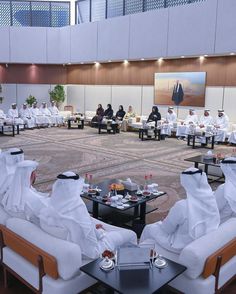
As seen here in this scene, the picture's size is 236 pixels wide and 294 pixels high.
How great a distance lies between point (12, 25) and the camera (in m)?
19.2

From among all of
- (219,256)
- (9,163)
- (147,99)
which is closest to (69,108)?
(147,99)

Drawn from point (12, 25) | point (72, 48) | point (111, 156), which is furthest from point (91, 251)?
point (12, 25)

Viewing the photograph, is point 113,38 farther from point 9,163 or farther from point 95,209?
point 9,163

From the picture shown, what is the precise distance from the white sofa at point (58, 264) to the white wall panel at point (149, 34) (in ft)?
42.2

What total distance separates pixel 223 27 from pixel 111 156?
6932 millimetres

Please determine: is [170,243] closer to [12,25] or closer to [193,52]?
[193,52]

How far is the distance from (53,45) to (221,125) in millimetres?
10993

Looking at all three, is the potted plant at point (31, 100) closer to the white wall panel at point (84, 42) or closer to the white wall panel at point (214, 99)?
the white wall panel at point (84, 42)

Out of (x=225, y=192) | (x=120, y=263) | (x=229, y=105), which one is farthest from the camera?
(x=229, y=105)

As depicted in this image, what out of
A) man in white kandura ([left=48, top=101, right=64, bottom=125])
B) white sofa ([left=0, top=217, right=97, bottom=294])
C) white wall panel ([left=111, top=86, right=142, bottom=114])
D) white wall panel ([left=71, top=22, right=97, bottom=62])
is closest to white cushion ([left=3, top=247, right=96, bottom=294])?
white sofa ([left=0, top=217, right=97, bottom=294])

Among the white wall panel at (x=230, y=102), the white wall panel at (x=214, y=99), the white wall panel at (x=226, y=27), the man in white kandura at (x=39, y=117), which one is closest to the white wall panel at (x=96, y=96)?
the man in white kandura at (x=39, y=117)

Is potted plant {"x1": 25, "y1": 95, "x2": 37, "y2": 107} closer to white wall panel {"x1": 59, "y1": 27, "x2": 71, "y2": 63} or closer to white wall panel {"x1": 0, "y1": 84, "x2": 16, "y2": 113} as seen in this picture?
white wall panel {"x1": 0, "y1": 84, "x2": 16, "y2": 113}

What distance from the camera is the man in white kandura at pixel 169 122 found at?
1440 centimetres

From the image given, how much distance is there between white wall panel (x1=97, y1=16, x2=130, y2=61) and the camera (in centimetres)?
1656
